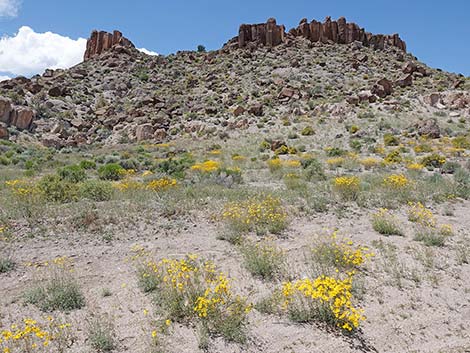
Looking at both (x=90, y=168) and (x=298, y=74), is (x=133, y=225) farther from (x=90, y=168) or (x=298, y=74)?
(x=298, y=74)

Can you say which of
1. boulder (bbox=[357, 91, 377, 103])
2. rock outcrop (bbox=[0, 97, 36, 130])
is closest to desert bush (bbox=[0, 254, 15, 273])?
rock outcrop (bbox=[0, 97, 36, 130])

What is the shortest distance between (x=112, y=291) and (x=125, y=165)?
13.8 m

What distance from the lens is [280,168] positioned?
51.7 ft

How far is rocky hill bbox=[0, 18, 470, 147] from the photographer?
31.2m

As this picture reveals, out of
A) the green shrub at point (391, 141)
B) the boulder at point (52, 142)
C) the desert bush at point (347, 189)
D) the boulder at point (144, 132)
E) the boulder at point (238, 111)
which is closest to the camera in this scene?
the desert bush at point (347, 189)

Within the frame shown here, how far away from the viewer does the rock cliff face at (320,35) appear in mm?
51344

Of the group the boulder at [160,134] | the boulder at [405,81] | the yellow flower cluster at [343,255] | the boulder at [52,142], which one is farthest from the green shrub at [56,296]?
the boulder at [405,81]

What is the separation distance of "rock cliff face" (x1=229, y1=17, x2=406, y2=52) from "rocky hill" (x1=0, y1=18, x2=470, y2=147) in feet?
0.48

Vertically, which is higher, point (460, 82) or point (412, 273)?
point (460, 82)

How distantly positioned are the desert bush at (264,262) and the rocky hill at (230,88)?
23855 mm

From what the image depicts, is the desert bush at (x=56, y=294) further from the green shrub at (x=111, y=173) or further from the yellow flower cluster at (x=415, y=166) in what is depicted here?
the yellow flower cluster at (x=415, y=166)

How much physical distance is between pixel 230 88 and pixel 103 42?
27775 mm

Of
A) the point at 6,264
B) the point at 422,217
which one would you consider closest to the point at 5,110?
the point at 6,264

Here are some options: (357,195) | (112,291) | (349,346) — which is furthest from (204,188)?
(349,346)
